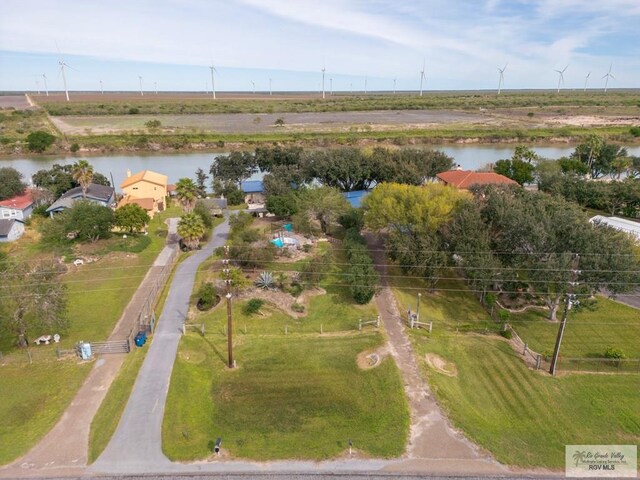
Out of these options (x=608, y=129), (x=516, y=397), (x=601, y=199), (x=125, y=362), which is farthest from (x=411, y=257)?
(x=608, y=129)

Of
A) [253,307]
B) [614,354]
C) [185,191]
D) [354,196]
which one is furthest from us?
[354,196]

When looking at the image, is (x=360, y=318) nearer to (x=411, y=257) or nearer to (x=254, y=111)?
(x=411, y=257)

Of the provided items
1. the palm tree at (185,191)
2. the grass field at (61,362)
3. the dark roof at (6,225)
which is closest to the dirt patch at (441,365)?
the grass field at (61,362)

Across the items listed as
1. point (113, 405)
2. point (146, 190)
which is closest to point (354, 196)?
point (146, 190)

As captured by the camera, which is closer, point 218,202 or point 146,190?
point 146,190

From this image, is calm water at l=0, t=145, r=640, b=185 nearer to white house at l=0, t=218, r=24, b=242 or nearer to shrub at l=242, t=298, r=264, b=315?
white house at l=0, t=218, r=24, b=242

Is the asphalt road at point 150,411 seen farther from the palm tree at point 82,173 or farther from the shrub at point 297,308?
the palm tree at point 82,173

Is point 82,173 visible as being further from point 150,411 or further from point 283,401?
point 283,401
